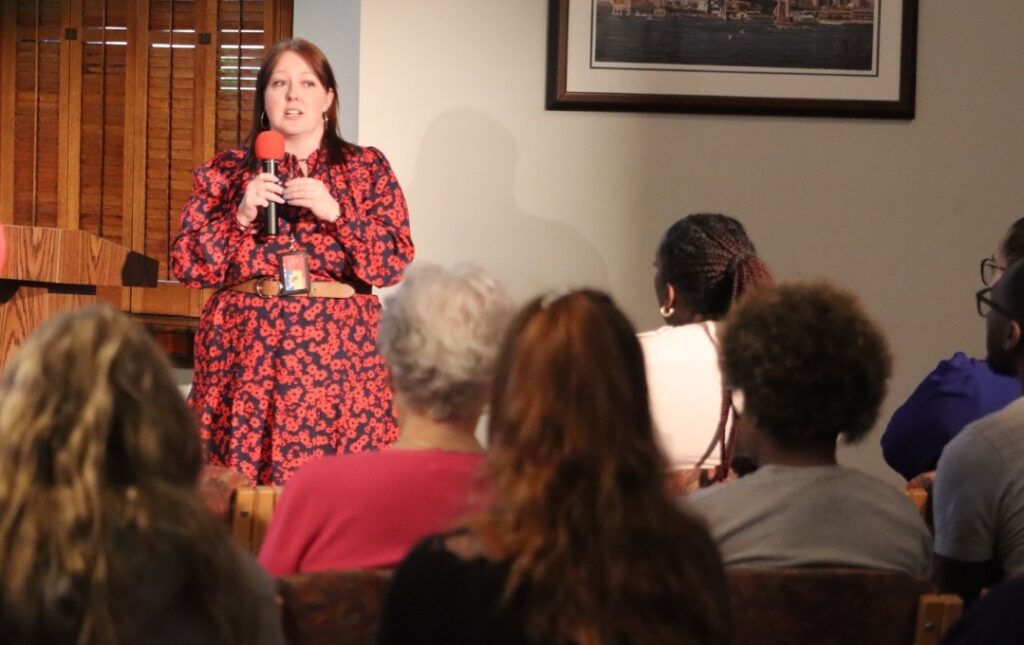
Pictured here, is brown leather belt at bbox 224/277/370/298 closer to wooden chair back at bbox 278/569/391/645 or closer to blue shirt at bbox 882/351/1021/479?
blue shirt at bbox 882/351/1021/479

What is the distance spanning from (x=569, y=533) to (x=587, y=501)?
0.12 ft

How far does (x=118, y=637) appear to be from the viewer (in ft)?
4.08

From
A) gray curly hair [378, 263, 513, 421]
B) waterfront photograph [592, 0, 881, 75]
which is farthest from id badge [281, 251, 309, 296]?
gray curly hair [378, 263, 513, 421]

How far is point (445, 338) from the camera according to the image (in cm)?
187

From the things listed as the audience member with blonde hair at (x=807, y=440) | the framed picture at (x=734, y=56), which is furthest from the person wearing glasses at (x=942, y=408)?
the framed picture at (x=734, y=56)

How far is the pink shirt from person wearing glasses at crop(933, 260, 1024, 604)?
0.82 metres

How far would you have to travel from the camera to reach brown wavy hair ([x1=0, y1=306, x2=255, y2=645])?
4.09 feet

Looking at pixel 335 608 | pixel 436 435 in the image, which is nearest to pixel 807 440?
pixel 436 435

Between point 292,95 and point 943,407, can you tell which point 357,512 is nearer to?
point 943,407

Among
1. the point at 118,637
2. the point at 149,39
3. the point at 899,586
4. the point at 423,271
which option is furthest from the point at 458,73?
the point at 118,637

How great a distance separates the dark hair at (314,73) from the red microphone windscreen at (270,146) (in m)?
0.18

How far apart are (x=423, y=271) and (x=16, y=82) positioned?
3.51m

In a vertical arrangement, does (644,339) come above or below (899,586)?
above

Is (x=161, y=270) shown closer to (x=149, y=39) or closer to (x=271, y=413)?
(x=149, y=39)
